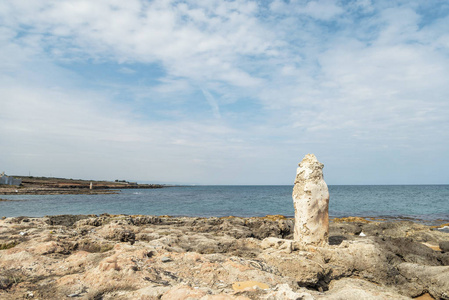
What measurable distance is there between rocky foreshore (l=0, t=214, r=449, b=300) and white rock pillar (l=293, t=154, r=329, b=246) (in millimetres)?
685

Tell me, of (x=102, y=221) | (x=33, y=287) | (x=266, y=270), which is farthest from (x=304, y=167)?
(x=102, y=221)

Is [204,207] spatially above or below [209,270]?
below

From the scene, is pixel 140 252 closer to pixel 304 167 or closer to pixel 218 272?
pixel 218 272

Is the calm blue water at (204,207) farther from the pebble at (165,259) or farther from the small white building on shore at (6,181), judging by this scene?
the small white building on shore at (6,181)

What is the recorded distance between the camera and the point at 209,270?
5539mm

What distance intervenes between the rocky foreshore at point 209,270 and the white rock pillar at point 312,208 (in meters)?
0.68

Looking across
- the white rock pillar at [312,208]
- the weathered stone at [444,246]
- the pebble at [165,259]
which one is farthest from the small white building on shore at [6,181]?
the weathered stone at [444,246]

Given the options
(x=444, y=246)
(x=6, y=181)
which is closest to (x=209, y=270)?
(x=444, y=246)

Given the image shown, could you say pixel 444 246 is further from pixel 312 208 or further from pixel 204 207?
pixel 204 207

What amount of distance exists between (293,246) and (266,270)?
7.86 ft

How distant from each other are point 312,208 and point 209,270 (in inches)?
172

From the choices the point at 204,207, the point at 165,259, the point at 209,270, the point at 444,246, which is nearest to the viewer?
the point at 209,270

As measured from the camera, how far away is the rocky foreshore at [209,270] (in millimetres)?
4562

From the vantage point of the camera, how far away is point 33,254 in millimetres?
6523
